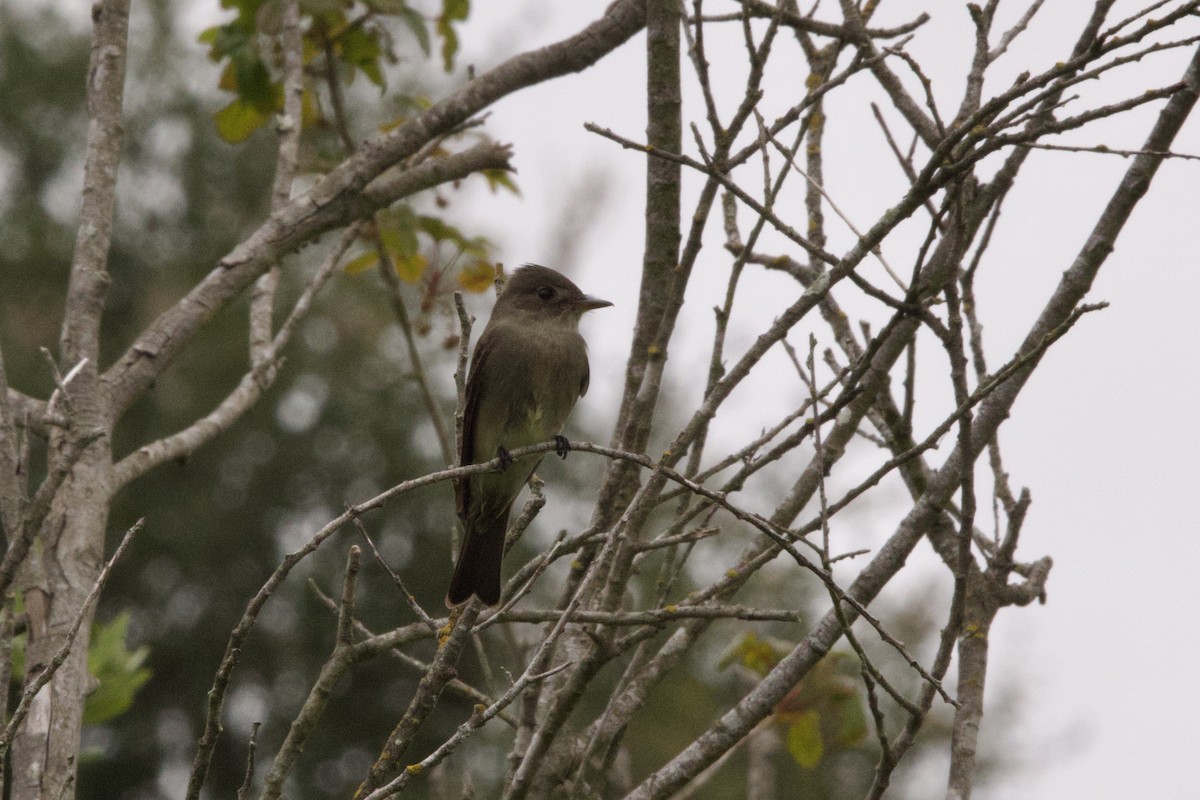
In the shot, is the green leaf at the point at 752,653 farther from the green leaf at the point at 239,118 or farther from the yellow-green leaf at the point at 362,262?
the green leaf at the point at 239,118

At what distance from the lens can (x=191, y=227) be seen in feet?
69.6

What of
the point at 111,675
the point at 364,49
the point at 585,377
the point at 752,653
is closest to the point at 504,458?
the point at 752,653

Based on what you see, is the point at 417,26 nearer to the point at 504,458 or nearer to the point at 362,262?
the point at 362,262

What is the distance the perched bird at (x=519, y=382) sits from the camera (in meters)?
5.11

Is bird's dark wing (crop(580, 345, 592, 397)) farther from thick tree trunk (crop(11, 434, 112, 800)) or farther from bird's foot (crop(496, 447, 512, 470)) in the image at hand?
thick tree trunk (crop(11, 434, 112, 800))

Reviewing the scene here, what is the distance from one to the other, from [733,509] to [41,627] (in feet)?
5.22

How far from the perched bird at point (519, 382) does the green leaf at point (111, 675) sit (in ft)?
3.81

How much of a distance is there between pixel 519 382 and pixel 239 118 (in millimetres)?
1336

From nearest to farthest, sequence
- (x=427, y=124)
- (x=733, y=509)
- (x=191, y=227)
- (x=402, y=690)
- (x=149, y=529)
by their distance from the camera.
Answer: (x=733, y=509) → (x=427, y=124) → (x=402, y=690) → (x=149, y=529) → (x=191, y=227)

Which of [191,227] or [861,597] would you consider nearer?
[861,597]

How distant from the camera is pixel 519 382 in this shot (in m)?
5.21

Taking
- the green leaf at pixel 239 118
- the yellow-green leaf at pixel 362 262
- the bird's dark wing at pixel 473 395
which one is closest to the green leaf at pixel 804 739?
the bird's dark wing at pixel 473 395

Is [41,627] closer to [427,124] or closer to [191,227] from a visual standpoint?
[427,124]

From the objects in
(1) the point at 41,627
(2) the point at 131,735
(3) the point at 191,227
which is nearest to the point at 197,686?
(2) the point at 131,735
